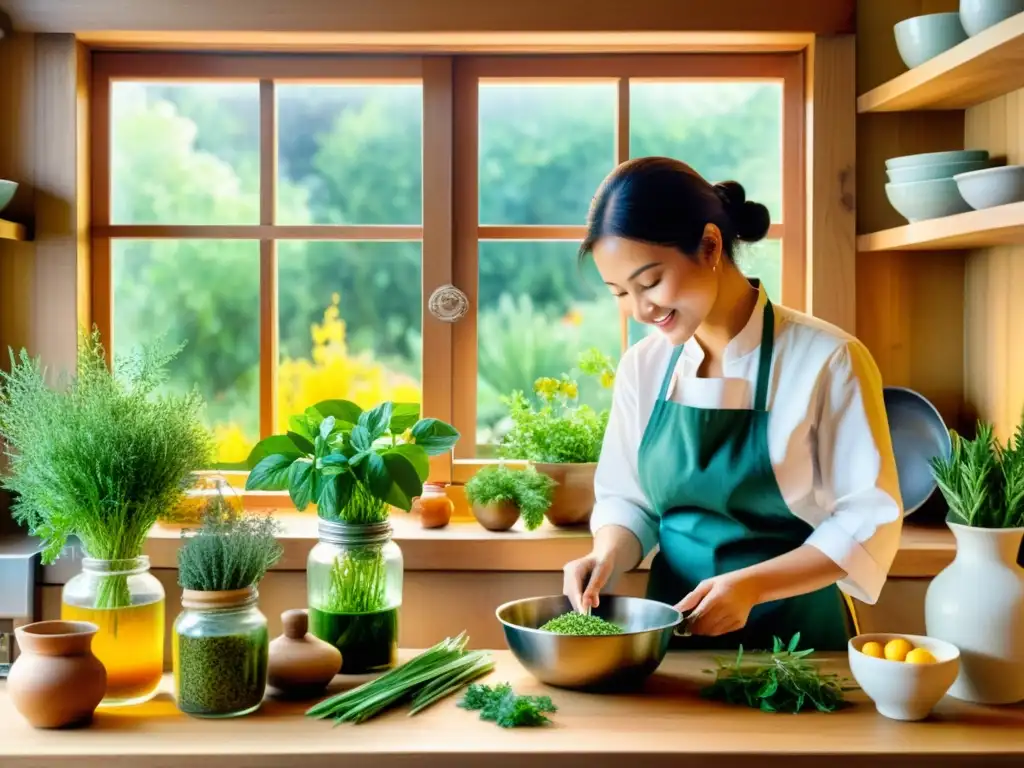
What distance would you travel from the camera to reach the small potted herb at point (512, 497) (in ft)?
9.11

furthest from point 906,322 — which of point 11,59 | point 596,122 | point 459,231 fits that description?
point 11,59

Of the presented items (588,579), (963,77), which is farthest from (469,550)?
(963,77)

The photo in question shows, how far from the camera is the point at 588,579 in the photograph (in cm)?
204

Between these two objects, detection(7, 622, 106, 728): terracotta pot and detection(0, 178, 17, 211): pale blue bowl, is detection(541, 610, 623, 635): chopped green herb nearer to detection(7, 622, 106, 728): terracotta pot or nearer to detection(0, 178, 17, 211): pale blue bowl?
detection(7, 622, 106, 728): terracotta pot

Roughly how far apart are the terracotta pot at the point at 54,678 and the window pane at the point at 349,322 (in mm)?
1594

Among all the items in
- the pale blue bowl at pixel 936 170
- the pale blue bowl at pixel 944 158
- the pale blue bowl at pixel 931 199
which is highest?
the pale blue bowl at pixel 944 158

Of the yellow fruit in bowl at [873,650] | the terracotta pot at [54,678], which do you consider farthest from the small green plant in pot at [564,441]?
the terracotta pot at [54,678]

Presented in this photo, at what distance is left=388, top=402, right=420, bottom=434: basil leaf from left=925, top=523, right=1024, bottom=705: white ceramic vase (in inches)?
37.2

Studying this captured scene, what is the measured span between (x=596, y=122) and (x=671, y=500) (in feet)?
4.50

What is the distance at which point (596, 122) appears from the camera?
3.16 meters

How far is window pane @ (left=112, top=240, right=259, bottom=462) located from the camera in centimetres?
315

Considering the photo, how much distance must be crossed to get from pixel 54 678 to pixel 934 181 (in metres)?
2.14

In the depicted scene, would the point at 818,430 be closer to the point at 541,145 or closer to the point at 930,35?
the point at 930,35

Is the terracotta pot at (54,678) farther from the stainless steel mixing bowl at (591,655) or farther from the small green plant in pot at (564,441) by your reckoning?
the small green plant in pot at (564,441)
